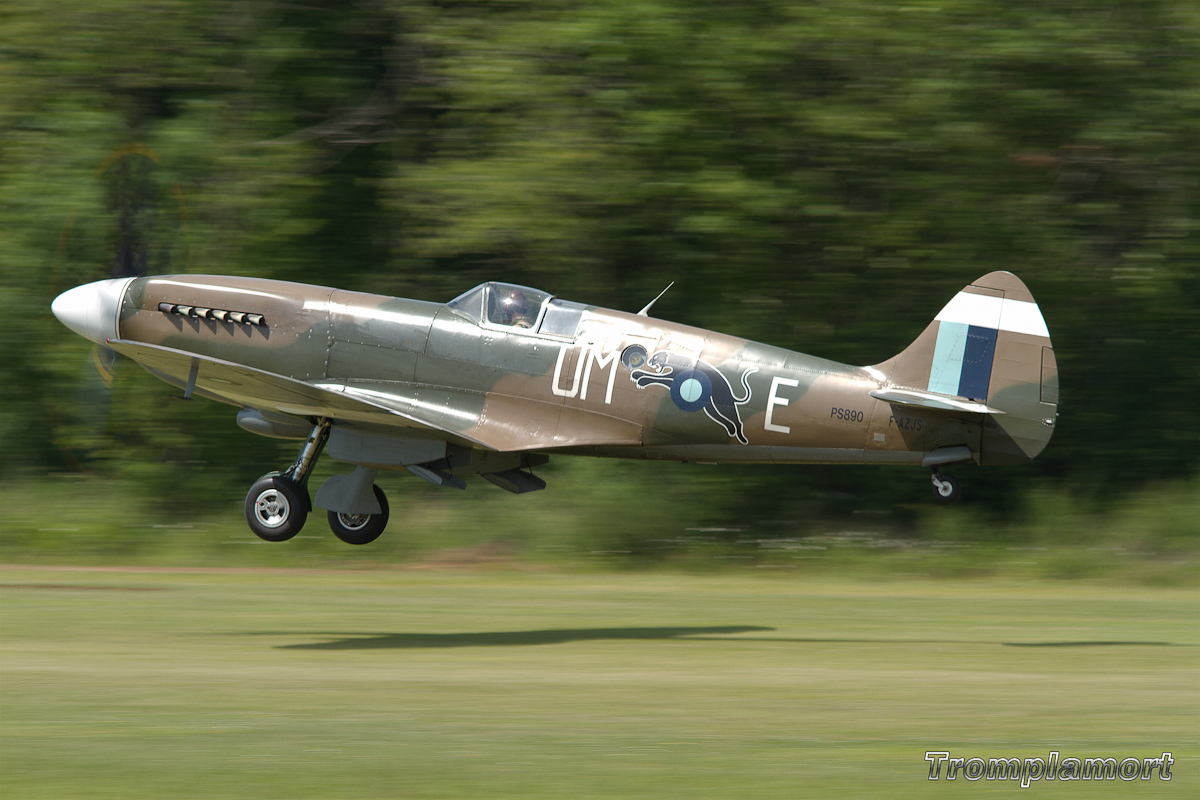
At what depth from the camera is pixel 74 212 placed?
18906 millimetres

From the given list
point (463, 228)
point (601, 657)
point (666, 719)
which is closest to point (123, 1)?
point (463, 228)

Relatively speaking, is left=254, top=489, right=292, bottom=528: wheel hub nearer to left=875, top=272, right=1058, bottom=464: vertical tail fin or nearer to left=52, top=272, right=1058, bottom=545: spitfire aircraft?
left=52, top=272, right=1058, bottom=545: spitfire aircraft

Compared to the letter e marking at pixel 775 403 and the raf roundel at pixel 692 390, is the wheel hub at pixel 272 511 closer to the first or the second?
the raf roundel at pixel 692 390

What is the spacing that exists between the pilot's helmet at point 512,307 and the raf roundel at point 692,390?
1.60 meters

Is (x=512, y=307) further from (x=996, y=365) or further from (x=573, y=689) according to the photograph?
(x=996, y=365)

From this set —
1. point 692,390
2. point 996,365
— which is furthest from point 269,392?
point 996,365

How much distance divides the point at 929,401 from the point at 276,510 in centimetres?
588

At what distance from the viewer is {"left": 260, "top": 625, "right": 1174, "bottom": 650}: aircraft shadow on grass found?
10.8 meters

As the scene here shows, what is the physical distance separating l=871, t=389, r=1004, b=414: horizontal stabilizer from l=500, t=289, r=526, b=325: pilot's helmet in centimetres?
329

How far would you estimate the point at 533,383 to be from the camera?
11.1 metres

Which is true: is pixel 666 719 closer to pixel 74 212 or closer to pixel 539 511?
pixel 539 511

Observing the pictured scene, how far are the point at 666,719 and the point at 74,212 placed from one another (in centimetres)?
1494

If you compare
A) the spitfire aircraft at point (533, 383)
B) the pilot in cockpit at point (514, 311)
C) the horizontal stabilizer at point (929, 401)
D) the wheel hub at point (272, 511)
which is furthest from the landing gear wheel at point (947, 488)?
the wheel hub at point (272, 511)

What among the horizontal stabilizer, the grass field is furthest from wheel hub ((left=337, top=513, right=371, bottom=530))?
the horizontal stabilizer
